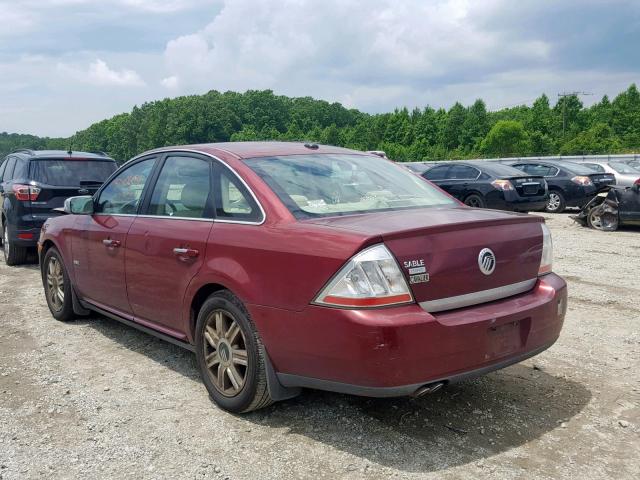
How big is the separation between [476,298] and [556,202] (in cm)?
1455

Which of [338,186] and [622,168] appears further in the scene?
[622,168]

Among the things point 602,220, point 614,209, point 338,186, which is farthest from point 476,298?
point 602,220

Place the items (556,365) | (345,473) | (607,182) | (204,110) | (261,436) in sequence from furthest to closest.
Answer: (204,110), (607,182), (556,365), (261,436), (345,473)

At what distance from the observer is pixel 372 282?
305 cm

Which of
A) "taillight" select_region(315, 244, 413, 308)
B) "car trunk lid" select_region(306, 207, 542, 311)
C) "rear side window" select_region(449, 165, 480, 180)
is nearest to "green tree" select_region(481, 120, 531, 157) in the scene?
"rear side window" select_region(449, 165, 480, 180)

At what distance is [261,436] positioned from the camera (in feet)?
11.6

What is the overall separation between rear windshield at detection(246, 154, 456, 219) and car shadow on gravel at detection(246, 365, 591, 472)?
1.22 m

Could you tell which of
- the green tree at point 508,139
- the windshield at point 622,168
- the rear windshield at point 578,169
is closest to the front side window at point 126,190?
the rear windshield at point 578,169

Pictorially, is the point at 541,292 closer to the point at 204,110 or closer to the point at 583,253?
Answer: the point at 583,253

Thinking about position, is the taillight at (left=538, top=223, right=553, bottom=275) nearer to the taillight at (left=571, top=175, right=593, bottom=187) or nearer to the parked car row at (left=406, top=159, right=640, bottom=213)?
the parked car row at (left=406, top=159, right=640, bottom=213)

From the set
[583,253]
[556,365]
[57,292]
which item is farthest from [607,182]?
[57,292]

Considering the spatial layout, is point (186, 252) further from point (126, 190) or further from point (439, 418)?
point (439, 418)

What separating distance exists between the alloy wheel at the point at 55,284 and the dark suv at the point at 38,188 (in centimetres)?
299

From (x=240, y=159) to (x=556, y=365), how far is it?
2.75 metres
